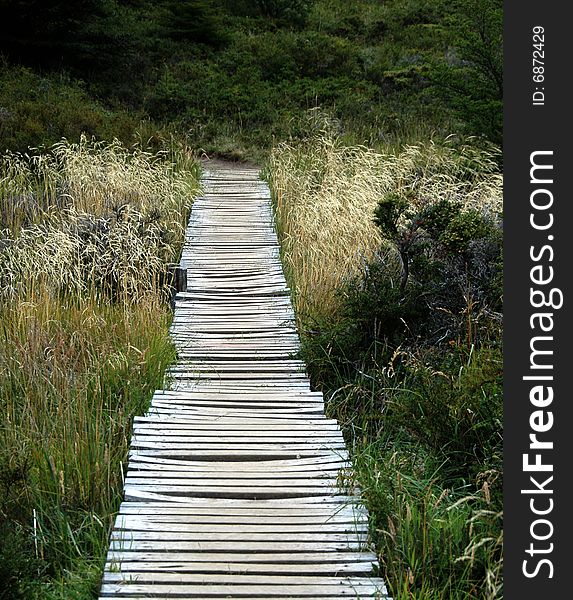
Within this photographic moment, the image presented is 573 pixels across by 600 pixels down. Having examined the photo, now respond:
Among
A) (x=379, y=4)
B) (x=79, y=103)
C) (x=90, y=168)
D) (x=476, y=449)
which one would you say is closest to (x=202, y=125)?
(x=79, y=103)

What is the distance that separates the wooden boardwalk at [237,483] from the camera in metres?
3.58

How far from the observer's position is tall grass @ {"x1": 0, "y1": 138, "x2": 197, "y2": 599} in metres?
3.94

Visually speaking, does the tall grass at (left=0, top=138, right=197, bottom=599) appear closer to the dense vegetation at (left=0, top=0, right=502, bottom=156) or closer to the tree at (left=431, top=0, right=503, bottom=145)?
the tree at (left=431, top=0, right=503, bottom=145)

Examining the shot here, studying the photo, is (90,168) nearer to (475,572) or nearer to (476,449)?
(476,449)

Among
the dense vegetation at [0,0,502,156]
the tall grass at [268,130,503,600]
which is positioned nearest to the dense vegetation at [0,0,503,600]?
the tall grass at [268,130,503,600]

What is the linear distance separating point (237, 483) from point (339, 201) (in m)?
5.10

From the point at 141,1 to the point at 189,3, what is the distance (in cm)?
247

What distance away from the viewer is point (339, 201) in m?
9.11

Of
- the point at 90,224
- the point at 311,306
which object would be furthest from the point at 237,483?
the point at 90,224

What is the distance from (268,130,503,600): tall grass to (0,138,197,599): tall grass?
118cm

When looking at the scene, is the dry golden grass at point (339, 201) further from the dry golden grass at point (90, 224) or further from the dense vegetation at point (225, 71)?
the dry golden grass at point (90, 224)

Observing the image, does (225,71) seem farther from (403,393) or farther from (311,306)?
(403,393)

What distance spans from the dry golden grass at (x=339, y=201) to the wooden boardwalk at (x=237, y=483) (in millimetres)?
433

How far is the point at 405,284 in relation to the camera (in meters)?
6.40
